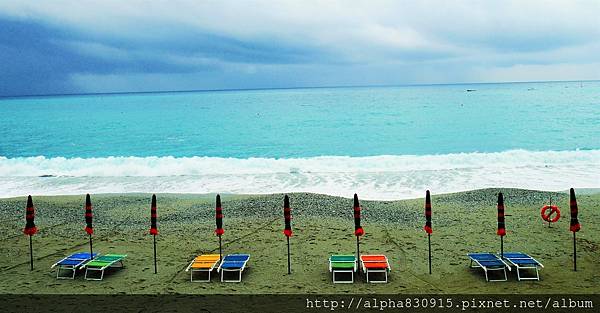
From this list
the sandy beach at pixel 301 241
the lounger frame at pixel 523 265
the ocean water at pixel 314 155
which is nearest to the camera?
the lounger frame at pixel 523 265

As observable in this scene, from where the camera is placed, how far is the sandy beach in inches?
391

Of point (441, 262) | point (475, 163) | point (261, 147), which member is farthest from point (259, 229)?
point (261, 147)

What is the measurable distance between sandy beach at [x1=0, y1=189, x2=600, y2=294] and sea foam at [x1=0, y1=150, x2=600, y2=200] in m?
3.69

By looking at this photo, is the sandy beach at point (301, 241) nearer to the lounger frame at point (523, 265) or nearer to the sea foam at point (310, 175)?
the lounger frame at point (523, 265)

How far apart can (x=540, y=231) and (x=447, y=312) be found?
659 centimetres

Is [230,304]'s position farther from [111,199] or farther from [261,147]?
[261,147]

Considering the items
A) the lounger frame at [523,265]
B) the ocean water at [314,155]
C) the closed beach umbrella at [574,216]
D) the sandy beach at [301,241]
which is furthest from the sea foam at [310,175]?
the closed beach umbrella at [574,216]

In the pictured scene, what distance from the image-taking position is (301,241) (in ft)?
43.3

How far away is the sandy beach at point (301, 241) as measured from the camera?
994 centimetres

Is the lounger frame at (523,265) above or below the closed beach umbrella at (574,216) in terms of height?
below

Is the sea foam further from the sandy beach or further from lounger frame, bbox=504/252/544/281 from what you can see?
lounger frame, bbox=504/252/544/281

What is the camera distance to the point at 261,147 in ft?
149

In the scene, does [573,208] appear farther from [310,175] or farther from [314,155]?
[314,155]

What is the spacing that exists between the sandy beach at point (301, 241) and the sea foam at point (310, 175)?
3691mm
